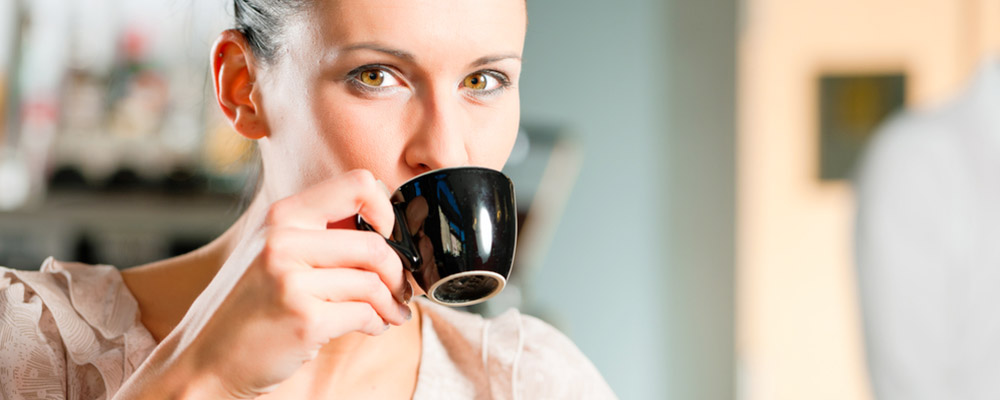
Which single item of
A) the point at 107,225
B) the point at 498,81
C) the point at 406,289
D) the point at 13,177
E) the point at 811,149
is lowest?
the point at 811,149

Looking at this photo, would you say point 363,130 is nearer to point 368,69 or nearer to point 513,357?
point 368,69

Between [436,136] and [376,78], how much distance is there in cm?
5

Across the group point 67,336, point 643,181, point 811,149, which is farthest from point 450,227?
point 811,149

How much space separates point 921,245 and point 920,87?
7.93 ft

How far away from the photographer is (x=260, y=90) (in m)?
0.53

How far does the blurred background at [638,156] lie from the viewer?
3.72ft

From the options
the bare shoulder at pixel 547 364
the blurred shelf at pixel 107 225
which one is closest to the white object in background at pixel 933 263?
the bare shoulder at pixel 547 364

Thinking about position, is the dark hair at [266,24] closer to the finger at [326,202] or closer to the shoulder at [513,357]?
the finger at [326,202]

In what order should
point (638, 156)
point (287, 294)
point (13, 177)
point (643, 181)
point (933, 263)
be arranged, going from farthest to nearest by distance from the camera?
point (13, 177), point (638, 156), point (643, 181), point (933, 263), point (287, 294)

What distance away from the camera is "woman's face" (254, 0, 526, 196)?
1.58 feet

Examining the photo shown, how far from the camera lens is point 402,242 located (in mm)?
474

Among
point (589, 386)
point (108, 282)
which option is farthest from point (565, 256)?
point (108, 282)

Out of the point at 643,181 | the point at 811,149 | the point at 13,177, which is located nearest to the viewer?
the point at 643,181

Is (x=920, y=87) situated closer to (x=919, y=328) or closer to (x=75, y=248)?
(x=919, y=328)
